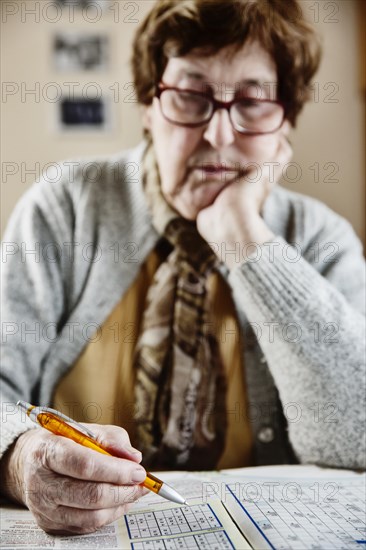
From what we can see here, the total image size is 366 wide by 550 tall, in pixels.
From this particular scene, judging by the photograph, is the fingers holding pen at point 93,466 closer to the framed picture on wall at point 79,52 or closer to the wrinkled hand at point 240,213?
the wrinkled hand at point 240,213

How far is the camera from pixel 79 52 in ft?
2.92

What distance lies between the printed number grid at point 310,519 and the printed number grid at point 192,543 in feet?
0.13

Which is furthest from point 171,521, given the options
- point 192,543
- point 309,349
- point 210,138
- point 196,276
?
point 210,138

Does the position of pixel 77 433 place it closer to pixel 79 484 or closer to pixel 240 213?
pixel 79 484

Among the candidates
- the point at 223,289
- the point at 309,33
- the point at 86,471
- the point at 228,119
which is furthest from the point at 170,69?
the point at 86,471

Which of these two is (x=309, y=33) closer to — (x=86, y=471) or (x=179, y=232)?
(x=179, y=232)

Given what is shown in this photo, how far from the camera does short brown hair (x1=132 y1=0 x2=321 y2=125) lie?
80 centimetres

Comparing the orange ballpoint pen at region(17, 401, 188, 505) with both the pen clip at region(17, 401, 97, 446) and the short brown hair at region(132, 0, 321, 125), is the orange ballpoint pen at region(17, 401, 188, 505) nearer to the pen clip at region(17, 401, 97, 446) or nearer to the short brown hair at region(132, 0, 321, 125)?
the pen clip at region(17, 401, 97, 446)

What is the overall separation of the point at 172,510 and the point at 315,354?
297 mm

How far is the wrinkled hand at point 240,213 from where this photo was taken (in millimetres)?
802

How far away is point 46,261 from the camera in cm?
84

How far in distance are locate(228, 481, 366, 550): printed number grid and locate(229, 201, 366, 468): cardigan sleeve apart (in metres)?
0.13

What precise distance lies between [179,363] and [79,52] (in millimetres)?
536

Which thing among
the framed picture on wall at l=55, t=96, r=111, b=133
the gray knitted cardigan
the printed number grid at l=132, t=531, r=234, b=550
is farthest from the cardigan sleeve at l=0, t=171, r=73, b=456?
the printed number grid at l=132, t=531, r=234, b=550
